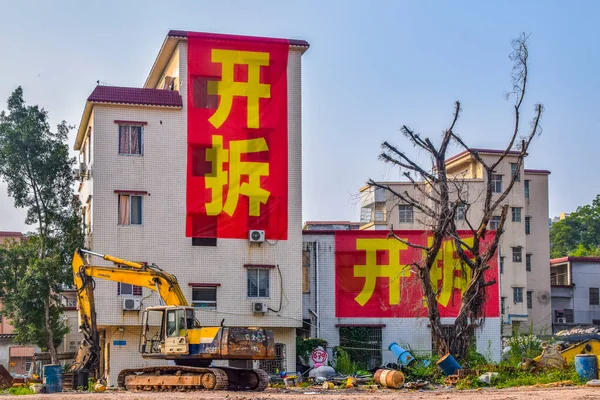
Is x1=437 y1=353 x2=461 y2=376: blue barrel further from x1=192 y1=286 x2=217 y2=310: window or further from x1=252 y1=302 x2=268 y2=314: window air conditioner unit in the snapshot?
x1=192 y1=286 x2=217 y2=310: window

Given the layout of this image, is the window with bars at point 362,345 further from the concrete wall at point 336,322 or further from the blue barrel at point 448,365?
the blue barrel at point 448,365

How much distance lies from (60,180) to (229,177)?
8356mm

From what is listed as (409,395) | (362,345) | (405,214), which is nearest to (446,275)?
(362,345)

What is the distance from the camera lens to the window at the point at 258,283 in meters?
43.6

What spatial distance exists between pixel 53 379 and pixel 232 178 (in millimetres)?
13267

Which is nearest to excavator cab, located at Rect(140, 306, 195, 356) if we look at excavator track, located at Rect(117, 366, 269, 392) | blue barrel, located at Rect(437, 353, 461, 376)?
excavator track, located at Rect(117, 366, 269, 392)

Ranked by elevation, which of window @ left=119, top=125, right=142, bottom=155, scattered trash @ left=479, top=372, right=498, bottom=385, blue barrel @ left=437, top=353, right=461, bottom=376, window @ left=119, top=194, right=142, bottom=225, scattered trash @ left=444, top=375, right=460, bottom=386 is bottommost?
scattered trash @ left=444, top=375, right=460, bottom=386

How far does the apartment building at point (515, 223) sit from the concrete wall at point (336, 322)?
20.3 meters

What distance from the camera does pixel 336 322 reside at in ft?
149

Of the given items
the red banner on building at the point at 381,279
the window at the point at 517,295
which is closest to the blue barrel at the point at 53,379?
the red banner on building at the point at 381,279

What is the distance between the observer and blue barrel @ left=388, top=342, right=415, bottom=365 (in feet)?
134

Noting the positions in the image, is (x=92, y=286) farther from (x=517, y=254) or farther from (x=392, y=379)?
(x=517, y=254)

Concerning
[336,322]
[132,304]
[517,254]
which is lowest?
[336,322]

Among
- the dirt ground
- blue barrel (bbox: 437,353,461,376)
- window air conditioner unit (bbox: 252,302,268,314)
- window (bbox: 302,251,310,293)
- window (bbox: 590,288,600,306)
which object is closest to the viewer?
the dirt ground
